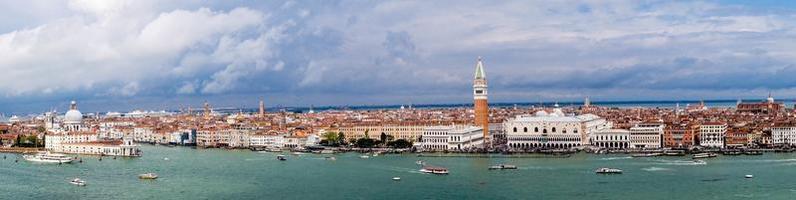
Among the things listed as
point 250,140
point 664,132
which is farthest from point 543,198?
point 250,140

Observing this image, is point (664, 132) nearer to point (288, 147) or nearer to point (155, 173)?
point (288, 147)

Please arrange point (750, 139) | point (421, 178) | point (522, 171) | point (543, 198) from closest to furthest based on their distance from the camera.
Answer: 1. point (543, 198)
2. point (421, 178)
3. point (522, 171)
4. point (750, 139)

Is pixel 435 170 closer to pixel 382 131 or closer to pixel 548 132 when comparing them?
pixel 548 132

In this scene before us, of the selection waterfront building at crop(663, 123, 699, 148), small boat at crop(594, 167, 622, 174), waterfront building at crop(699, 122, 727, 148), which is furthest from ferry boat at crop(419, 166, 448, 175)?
waterfront building at crop(699, 122, 727, 148)

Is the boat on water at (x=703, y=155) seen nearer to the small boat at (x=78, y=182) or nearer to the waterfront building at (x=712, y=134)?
the waterfront building at (x=712, y=134)

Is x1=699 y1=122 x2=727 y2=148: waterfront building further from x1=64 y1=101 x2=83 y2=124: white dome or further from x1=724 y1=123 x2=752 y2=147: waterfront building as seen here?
x1=64 y1=101 x2=83 y2=124: white dome

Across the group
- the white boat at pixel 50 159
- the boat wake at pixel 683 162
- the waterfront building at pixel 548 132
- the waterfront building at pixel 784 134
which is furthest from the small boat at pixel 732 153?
the white boat at pixel 50 159
